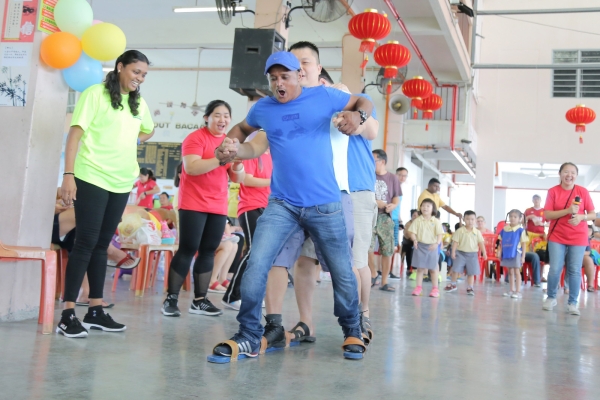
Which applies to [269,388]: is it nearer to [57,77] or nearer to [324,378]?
[324,378]

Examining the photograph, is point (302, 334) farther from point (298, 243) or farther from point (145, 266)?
point (145, 266)

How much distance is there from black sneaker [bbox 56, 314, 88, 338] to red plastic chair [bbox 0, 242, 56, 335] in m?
0.10

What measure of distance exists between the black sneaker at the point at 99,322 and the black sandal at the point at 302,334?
0.89m

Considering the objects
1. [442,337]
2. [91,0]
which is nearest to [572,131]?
[91,0]

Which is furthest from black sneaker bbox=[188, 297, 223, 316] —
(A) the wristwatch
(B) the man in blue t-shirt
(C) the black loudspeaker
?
(C) the black loudspeaker

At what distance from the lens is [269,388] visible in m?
2.17

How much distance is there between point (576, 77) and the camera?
14.7 m

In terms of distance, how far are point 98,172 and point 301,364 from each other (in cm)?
137

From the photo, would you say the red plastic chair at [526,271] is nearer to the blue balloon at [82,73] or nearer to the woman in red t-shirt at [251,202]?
the woman in red t-shirt at [251,202]

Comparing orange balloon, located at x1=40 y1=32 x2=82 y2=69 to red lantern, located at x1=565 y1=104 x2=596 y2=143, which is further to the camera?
red lantern, located at x1=565 y1=104 x2=596 y2=143

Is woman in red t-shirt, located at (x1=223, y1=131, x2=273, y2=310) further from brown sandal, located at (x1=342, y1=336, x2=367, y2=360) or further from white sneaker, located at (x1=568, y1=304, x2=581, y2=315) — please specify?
white sneaker, located at (x1=568, y1=304, x2=581, y2=315)

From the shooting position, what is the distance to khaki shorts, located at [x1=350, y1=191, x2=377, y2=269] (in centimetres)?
337

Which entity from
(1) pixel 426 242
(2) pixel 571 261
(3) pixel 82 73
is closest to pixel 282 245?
(3) pixel 82 73

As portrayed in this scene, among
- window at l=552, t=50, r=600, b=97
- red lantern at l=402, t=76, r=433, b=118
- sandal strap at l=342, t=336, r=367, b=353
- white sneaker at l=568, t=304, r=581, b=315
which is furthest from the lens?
window at l=552, t=50, r=600, b=97
